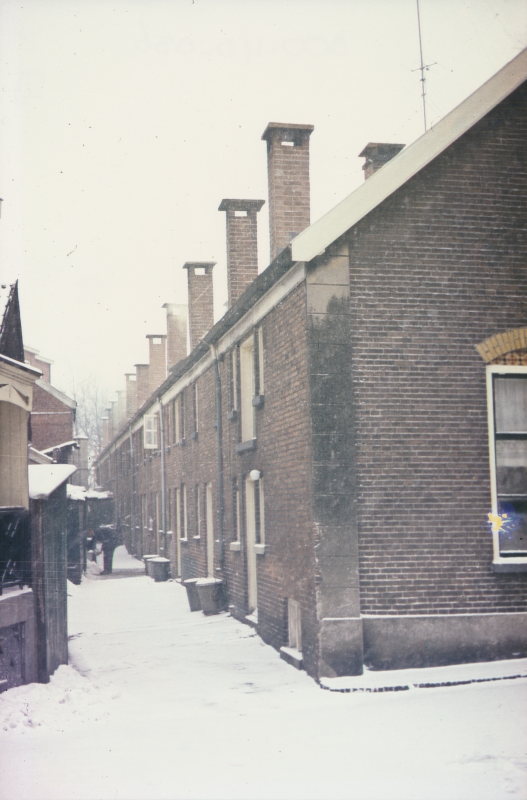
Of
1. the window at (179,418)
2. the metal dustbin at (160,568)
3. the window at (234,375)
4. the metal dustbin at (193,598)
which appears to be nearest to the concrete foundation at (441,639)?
the window at (234,375)

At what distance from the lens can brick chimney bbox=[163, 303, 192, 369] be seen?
102ft

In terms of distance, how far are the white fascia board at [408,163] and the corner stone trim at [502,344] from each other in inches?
87.0

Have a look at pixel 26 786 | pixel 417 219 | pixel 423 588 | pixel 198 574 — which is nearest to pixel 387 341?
pixel 417 219

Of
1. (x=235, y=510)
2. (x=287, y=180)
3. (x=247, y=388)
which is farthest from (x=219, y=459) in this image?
(x=287, y=180)

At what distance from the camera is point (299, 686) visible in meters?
9.68

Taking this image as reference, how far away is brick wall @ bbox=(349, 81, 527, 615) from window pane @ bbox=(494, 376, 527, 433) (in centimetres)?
26

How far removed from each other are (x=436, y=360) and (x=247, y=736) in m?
4.99

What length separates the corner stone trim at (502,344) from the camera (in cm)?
1033

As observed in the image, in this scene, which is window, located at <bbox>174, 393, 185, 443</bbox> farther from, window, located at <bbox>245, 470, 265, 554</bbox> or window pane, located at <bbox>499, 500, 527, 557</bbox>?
window pane, located at <bbox>499, 500, 527, 557</bbox>

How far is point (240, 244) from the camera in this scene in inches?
707

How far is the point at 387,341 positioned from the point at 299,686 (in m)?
4.24

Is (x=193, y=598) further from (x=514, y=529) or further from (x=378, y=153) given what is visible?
(x=378, y=153)

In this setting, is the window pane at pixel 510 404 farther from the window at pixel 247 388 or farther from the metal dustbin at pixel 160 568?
the metal dustbin at pixel 160 568

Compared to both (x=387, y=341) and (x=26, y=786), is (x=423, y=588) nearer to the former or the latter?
(x=387, y=341)
